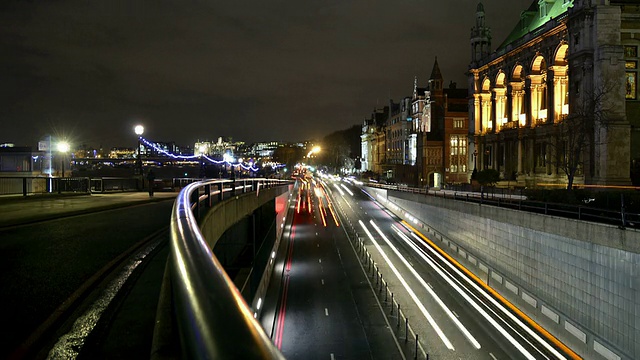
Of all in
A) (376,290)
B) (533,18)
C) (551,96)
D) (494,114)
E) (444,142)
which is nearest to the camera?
(376,290)

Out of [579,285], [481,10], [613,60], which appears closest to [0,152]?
[579,285]

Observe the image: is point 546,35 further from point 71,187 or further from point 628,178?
point 71,187

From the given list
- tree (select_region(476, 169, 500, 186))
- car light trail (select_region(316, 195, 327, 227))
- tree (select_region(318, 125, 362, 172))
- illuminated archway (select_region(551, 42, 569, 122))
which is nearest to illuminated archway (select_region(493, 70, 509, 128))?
tree (select_region(476, 169, 500, 186))

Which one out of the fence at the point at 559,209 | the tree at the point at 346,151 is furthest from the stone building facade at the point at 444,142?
the tree at the point at 346,151

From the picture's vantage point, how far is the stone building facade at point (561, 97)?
42250 millimetres

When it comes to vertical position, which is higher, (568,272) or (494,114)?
(494,114)

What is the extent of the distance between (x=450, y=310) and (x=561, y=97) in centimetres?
3550

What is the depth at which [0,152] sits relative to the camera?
4703 centimetres

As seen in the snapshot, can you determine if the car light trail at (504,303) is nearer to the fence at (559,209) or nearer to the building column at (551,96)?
the fence at (559,209)

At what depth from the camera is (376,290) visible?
29.5 m

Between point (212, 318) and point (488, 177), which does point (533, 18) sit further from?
point (212, 318)

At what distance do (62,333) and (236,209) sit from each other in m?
13.1

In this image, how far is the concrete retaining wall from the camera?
55.0 ft

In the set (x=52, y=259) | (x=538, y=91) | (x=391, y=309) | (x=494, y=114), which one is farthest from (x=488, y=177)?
(x=52, y=259)
